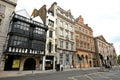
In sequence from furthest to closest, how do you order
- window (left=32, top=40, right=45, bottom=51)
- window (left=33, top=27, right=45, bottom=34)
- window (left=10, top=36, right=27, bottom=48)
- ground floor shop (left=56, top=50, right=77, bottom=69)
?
ground floor shop (left=56, top=50, right=77, bottom=69) → window (left=33, top=27, right=45, bottom=34) → window (left=32, top=40, right=45, bottom=51) → window (left=10, top=36, right=27, bottom=48)

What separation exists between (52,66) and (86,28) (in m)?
25.9

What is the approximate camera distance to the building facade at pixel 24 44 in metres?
21.6

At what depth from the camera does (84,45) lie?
43781 millimetres

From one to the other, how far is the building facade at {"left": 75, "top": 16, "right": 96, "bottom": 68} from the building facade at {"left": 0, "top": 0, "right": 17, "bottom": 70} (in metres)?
24.4

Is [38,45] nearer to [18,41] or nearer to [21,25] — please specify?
[18,41]

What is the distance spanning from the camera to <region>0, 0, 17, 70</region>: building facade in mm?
21769

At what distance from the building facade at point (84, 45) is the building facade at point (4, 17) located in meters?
24.4

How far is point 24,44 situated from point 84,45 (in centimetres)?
2693

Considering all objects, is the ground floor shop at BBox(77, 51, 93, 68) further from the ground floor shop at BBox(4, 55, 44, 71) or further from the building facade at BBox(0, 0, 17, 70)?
the building facade at BBox(0, 0, 17, 70)

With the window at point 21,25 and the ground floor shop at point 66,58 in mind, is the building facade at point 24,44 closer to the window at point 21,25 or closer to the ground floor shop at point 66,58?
the window at point 21,25

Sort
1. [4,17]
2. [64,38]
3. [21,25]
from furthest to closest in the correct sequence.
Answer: [64,38]
[21,25]
[4,17]

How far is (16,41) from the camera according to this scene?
2200 centimetres

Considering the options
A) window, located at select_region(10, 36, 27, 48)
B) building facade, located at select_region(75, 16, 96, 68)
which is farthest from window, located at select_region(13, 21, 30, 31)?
building facade, located at select_region(75, 16, 96, 68)

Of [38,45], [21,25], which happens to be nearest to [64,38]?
[38,45]
